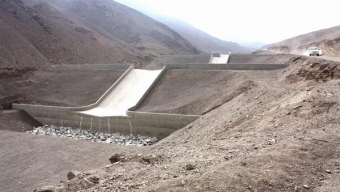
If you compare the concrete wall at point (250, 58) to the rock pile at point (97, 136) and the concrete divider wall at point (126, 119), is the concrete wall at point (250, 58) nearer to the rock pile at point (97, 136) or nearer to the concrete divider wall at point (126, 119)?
the concrete divider wall at point (126, 119)

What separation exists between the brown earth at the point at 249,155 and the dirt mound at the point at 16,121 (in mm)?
5097

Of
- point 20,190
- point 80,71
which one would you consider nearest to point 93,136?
point 20,190

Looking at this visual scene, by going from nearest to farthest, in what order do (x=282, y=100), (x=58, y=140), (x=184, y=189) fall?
(x=184, y=189) < (x=282, y=100) < (x=58, y=140)

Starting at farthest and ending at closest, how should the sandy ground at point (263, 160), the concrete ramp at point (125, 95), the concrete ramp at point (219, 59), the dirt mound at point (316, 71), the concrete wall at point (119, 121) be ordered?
1. the concrete ramp at point (219, 59)
2. the concrete ramp at point (125, 95)
3. the concrete wall at point (119, 121)
4. the dirt mound at point (316, 71)
5. the sandy ground at point (263, 160)

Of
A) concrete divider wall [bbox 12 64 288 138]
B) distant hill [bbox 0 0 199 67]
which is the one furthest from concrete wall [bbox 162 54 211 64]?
concrete divider wall [bbox 12 64 288 138]

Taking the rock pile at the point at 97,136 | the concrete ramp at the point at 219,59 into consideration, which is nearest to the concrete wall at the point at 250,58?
the concrete ramp at the point at 219,59

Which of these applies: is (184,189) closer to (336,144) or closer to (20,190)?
(336,144)

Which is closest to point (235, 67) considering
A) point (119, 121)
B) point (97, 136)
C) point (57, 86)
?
point (119, 121)

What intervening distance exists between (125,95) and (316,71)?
44.3ft

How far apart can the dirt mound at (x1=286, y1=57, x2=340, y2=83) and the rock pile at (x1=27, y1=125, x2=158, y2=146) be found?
9.05m

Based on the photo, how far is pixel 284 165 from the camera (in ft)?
18.3

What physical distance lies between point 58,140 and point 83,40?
1061 inches

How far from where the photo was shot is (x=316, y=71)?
1505 centimetres

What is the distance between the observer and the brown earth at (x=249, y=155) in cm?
513
